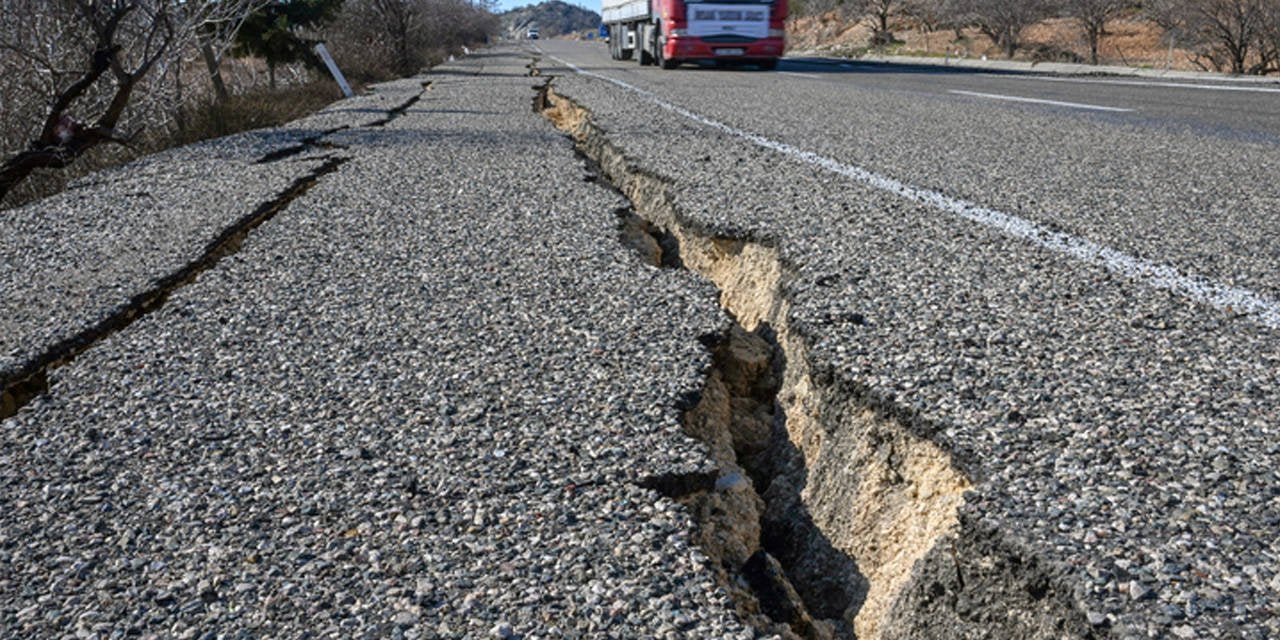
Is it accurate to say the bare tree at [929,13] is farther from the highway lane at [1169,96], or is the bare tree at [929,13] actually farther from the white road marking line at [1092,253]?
the white road marking line at [1092,253]

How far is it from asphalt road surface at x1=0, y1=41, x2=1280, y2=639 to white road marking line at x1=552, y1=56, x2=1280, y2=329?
2cm

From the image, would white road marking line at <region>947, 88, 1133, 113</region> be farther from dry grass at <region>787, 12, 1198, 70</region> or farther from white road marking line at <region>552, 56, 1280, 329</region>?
dry grass at <region>787, 12, 1198, 70</region>

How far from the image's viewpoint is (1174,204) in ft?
12.4

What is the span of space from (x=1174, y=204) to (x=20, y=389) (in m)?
3.84

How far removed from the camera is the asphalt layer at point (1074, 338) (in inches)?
57.1

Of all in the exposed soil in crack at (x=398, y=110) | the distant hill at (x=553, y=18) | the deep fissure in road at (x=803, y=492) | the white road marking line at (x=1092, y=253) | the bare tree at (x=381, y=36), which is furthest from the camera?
the distant hill at (x=553, y=18)

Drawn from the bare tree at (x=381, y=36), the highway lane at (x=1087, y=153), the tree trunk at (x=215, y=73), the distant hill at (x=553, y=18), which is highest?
the distant hill at (x=553, y=18)

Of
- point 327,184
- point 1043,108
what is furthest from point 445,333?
point 1043,108

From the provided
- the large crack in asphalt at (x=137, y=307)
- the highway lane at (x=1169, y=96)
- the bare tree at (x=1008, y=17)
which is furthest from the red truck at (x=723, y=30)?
the large crack in asphalt at (x=137, y=307)

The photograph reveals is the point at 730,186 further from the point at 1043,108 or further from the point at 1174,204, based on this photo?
the point at 1043,108

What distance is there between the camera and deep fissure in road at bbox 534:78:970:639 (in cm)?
171

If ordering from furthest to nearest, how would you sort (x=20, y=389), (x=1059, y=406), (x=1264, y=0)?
1. (x=1264, y=0)
2. (x=20, y=389)
3. (x=1059, y=406)

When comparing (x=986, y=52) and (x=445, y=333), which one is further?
(x=986, y=52)

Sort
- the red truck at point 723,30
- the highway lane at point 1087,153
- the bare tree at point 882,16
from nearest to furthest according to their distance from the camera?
1. the highway lane at point 1087,153
2. the red truck at point 723,30
3. the bare tree at point 882,16
